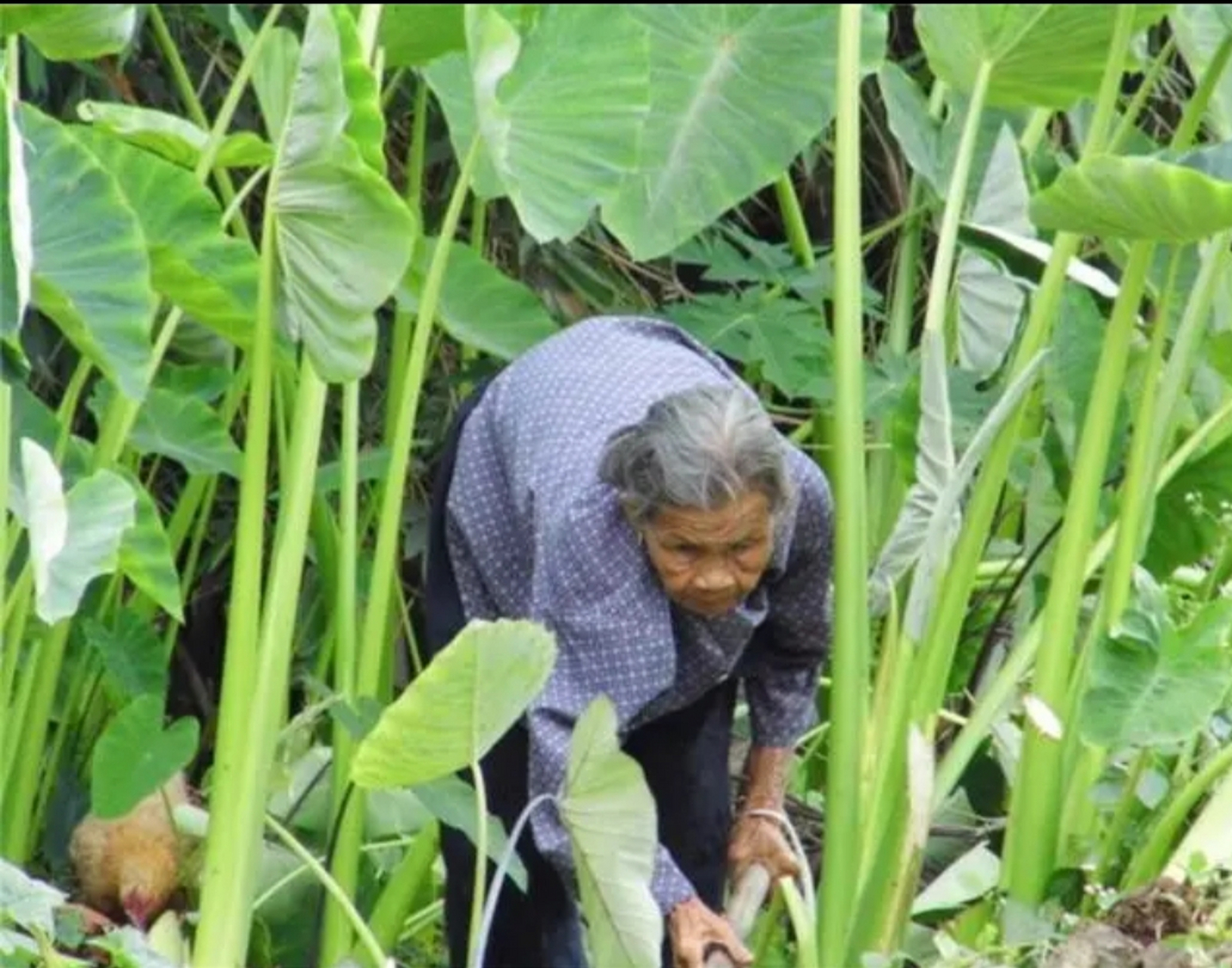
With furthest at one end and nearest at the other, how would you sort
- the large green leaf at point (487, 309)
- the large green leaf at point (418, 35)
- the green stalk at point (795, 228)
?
the green stalk at point (795, 228) < the large green leaf at point (487, 309) < the large green leaf at point (418, 35)

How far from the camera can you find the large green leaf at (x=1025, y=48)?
9.78 feet

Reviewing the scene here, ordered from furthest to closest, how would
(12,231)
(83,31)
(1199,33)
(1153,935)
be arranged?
(1199,33), (1153,935), (83,31), (12,231)

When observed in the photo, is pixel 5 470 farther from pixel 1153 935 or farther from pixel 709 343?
pixel 709 343

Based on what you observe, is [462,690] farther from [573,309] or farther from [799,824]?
[573,309]

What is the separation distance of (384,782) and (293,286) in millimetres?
473

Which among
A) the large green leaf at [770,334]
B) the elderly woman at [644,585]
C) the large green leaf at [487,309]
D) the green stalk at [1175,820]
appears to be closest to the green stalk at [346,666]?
the elderly woman at [644,585]

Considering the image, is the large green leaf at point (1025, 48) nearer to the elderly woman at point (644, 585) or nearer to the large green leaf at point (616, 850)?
the elderly woman at point (644, 585)

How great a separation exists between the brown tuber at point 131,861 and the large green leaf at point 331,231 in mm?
1075

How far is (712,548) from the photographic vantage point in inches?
108

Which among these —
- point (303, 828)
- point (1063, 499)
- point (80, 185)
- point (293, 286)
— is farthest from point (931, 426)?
point (303, 828)

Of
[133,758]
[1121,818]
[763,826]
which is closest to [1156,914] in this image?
[1121,818]

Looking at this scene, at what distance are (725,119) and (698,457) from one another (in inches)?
23.4

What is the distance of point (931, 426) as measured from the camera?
9.78ft

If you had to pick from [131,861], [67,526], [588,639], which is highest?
[67,526]
